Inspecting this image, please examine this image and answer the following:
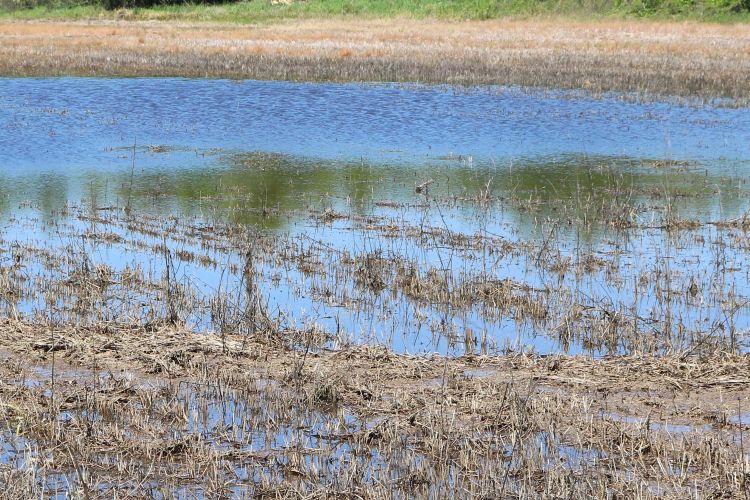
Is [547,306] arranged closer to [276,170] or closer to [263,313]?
[263,313]

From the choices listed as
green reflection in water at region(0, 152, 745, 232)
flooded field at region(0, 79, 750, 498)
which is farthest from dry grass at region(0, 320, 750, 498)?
green reflection in water at region(0, 152, 745, 232)

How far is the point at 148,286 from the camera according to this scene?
8.92 meters

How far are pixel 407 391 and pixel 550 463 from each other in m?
1.24

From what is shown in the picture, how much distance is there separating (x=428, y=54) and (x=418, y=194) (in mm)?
20377

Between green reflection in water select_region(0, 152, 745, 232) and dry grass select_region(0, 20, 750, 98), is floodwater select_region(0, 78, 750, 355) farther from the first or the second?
dry grass select_region(0, 20, 750, 98)

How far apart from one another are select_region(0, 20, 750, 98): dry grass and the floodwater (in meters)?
3.03

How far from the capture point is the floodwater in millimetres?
8469

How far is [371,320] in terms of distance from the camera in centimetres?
831

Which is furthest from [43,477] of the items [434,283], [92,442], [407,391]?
[434,283]

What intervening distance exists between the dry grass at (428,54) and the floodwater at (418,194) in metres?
3.03

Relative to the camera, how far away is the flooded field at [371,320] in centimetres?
511

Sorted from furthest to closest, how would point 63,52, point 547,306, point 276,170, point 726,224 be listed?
point 63,52, point 276,170, point 726,224, point 547,306

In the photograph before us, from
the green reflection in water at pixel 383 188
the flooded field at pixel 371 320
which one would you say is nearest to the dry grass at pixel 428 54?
the flooded field at pixel 371 320

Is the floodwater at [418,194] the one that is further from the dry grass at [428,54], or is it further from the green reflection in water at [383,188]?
the dry grass at [428,54]
